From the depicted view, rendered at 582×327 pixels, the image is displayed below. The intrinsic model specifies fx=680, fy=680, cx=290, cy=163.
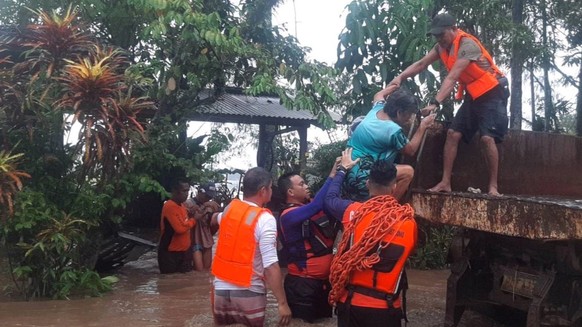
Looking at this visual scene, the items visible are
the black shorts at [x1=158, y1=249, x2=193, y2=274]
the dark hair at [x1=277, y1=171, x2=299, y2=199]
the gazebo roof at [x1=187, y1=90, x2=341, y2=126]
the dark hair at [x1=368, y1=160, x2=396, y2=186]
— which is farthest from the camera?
the gazebo roof at [x1=187, y1=90, x2=341, y2=126]

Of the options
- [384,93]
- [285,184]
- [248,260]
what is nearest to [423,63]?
[384,93]

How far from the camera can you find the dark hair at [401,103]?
4695mm

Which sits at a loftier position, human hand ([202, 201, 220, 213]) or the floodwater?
human hand ([202, 201, 220, 213])

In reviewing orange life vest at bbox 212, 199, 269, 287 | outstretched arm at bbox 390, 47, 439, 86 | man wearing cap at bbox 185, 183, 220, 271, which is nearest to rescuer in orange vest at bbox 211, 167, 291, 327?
orange life vest at bbox 212, 199, 269, 287

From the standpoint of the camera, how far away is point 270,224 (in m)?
4.43

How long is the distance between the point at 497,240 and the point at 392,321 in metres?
1.44

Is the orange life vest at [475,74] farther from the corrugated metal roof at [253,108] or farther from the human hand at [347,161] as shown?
the corrugated metal roof at [253,108]

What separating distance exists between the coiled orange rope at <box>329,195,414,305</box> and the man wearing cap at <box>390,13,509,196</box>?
1.23m

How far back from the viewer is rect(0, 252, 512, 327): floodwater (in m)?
6.08

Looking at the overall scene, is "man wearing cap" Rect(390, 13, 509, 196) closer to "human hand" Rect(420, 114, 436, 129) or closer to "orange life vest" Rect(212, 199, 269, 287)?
"human hand" Rect(420, 114, 436, 129)

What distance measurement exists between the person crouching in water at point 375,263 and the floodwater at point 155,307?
1.34 m

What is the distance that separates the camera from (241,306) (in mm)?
4570

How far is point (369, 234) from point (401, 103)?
1339 mm

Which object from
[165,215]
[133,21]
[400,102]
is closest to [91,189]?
[165,215]
